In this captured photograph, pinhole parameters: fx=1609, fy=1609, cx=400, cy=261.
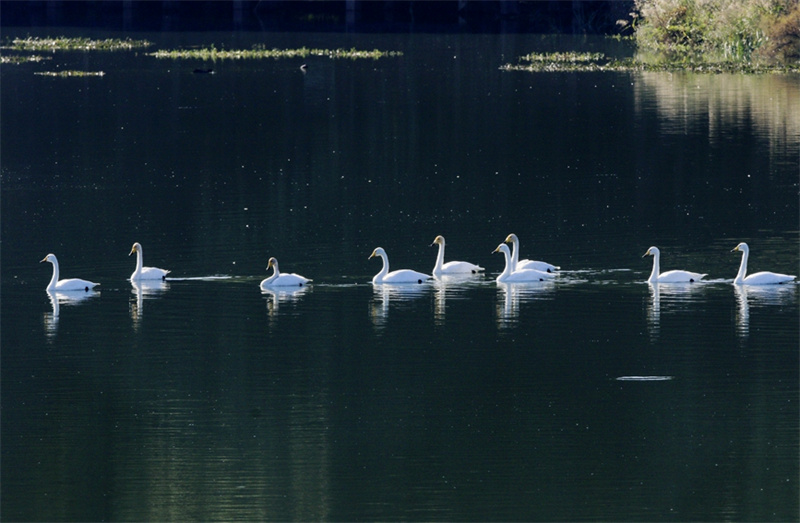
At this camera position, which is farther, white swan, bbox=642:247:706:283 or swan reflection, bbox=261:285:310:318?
white swan, bbox=642:247:706:283

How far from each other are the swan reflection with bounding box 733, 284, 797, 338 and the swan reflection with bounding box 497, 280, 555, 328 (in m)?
3.77

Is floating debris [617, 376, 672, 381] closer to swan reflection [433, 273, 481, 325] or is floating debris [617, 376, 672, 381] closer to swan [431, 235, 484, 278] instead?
swan reflection [433, 273, 481, 325]

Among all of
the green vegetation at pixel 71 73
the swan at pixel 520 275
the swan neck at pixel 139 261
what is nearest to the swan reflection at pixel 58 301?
the swan neck at pixel 139 261

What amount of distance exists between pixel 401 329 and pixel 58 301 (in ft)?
24.3

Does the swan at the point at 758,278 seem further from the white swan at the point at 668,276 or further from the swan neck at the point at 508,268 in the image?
the swan neck at the point at 508,268

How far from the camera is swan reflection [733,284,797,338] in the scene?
29.9 metres

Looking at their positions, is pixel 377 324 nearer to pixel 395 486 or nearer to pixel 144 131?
pixel 395 486

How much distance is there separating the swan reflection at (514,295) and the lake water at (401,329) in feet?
0.32

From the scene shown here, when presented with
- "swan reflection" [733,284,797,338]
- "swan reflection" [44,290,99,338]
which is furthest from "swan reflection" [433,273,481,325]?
"swan reflection" [44,290,99,338]

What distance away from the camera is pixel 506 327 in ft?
95.5

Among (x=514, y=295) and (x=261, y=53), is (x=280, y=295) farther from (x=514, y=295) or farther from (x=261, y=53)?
(x=261, y=53)

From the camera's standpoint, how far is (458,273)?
111ft

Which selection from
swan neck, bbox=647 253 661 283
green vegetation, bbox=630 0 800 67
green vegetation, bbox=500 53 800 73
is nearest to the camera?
swan neck, bbox=647 253 661 283

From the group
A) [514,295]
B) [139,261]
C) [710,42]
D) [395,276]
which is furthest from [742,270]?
[710,42]
